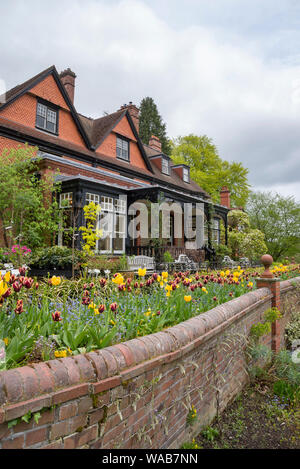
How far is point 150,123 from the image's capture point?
39.3m

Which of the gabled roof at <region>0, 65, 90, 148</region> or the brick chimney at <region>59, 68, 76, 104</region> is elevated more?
the brick chimney at <region>59, 68, 76, 104</region>

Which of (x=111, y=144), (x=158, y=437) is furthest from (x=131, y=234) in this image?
(x=158, y=437)

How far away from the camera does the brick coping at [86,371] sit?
4.80ft

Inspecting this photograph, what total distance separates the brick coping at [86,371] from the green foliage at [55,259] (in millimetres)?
6615

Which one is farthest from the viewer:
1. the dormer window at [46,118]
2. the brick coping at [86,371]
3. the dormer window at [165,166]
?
the dormer window at [165,166]

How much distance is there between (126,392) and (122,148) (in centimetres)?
1775

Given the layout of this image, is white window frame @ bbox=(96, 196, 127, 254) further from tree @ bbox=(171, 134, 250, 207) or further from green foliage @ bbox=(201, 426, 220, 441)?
tree @ bbox=(171, 134, 250, 207)

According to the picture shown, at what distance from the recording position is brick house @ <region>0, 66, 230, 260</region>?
11.8 metres

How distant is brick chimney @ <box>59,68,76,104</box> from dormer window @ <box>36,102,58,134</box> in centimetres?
305

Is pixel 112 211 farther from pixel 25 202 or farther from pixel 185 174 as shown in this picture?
pixel 185 174

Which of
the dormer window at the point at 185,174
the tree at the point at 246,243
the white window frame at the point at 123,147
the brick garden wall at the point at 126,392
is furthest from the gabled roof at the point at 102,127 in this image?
the brick garden wall at the point at 126,392

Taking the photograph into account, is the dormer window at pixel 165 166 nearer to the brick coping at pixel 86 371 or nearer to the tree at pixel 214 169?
the tree at pixel 214 169

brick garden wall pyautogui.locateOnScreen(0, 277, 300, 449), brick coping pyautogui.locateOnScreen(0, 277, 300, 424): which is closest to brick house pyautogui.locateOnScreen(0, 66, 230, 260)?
brick garden wall pyautogui.locateOnScreen(0, 277, 300, 449)

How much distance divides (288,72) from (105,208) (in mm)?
8099
